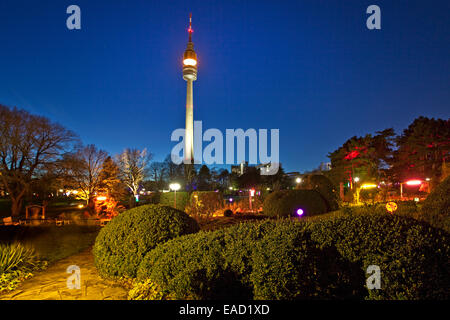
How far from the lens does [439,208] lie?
5.39 metres

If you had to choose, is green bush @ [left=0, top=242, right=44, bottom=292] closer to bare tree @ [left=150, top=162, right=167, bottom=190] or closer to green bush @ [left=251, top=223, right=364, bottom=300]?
green bush @ [left=251, top=223, right=364, bottom=300]

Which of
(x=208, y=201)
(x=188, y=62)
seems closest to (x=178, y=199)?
(x=208, y=201)

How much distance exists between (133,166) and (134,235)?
38873 millimetres

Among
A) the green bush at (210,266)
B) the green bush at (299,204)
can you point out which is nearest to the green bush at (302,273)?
the green bush at (210,266)

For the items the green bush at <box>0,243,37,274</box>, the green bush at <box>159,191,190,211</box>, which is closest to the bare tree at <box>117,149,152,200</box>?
Answer: the green bush at <box>159,191,190,211</box>

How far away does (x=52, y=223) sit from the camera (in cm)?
1600

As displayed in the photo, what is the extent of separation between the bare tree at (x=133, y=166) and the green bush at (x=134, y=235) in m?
37.1

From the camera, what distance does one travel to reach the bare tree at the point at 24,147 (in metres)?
18.0

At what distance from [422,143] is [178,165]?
4219 cm

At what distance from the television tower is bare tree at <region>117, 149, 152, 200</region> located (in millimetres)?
9383

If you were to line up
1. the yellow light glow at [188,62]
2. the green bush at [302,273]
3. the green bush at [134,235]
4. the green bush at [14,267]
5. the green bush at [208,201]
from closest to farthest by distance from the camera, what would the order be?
the green bush at [302,273] < the green bush at [134,235] < the green bush at [14,267] < the green bush at [208,201] < the yellow light glow at [188,62]

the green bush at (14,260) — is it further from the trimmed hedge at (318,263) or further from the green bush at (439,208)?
the green bush at (439,208)
